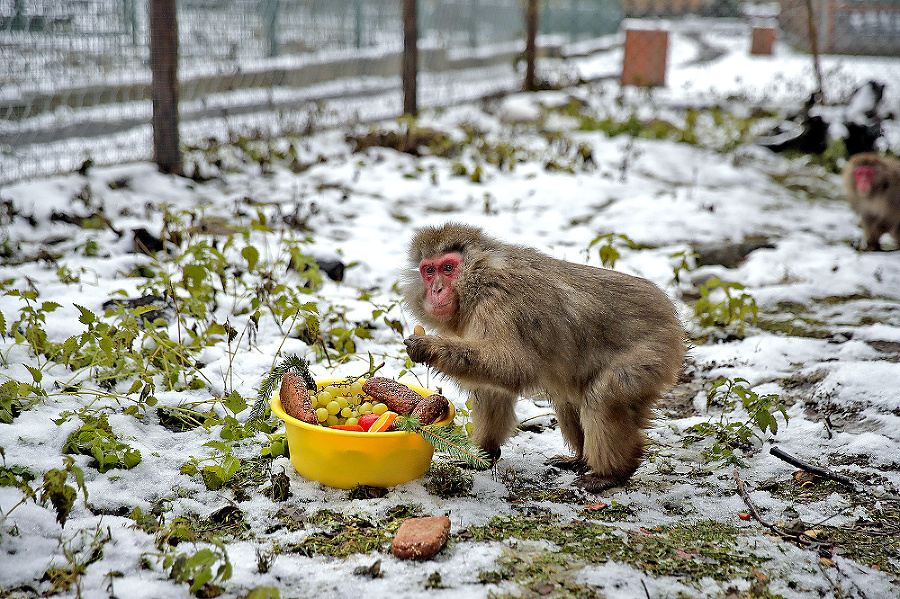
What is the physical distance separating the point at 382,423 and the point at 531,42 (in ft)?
35.0

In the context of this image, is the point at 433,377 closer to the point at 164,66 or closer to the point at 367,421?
the point at 367,421

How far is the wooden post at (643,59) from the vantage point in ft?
49.5

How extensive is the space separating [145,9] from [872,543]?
22.0 ft

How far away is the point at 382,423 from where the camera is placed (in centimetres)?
299

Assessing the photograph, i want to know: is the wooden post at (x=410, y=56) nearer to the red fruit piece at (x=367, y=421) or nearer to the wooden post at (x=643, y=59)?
the wooden post at (x=643, y=59)

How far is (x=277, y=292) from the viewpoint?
4.58 meters

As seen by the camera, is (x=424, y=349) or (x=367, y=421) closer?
(x=424, y=349)

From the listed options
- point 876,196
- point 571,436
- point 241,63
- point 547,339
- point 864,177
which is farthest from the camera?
point 241,63

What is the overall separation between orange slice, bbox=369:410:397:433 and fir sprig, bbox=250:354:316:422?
1.44ft

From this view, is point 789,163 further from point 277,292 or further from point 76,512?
point 76,512

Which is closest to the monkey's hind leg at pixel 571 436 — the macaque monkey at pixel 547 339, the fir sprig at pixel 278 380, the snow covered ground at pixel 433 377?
the macaque monkey at pixel 547 339

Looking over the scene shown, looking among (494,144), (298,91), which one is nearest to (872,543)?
(494,144)

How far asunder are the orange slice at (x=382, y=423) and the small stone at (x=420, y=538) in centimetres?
42

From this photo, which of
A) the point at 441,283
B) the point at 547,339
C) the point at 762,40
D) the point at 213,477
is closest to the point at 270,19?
the point at 441,283
